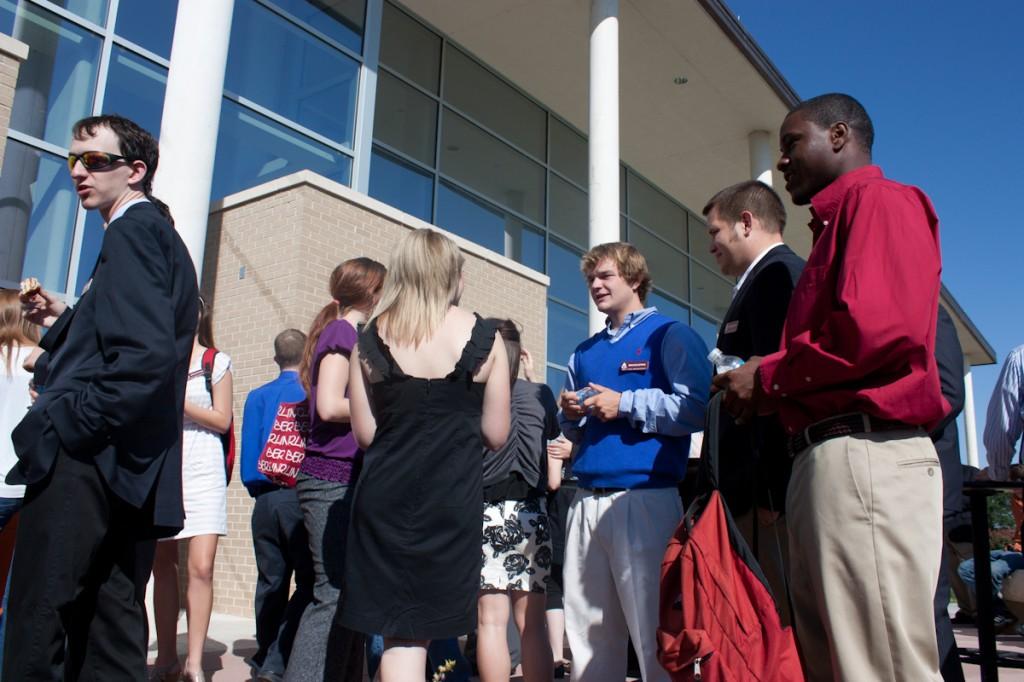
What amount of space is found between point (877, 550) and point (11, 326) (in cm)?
406

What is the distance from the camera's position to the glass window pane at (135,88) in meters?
9.17

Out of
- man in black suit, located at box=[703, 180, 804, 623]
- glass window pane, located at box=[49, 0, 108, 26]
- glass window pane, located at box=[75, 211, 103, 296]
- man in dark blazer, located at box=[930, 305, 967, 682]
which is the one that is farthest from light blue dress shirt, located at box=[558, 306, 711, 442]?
glass window pane, located at box=[49, 0, 108, 26]

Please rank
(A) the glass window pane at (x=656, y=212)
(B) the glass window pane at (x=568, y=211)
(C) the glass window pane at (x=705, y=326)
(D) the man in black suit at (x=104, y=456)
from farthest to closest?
(C) the glass window pane at (x=705, y=326)
(A) the glass window pane at (x=656, y=212)
(B) the glass window pane at (x=568, y=211)
(D) the man in black suit at (x=104, y=456)

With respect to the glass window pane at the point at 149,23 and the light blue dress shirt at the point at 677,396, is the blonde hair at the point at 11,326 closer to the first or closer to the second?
the light blue dress shirt at the point at 677,396

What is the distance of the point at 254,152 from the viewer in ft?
34.3

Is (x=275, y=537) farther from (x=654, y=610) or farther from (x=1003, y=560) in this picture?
(x=1003, y=560)

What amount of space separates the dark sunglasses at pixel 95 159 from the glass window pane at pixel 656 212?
16.7m

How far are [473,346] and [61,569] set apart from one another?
140 cm

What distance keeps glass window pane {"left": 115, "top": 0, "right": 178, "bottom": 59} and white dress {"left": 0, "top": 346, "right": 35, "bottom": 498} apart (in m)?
6.71

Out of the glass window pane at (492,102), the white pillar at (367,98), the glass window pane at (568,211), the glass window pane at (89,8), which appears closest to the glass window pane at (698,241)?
the glass window pane at (568,211)

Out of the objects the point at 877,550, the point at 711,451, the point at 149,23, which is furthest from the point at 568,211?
the point at 877,550

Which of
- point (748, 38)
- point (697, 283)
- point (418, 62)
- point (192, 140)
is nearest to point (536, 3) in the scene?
point (418, 62)

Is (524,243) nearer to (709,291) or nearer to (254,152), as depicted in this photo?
(254,152)

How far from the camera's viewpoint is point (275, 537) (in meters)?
4.36
